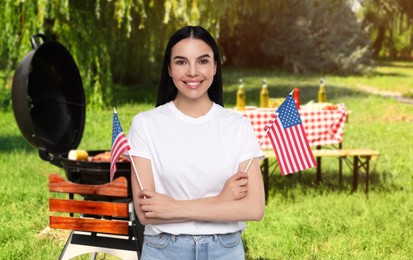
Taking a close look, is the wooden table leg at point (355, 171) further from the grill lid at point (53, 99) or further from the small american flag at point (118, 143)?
the small american flag at point (118, 143)

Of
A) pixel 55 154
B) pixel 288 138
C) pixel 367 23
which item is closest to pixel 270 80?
pixel 367 23

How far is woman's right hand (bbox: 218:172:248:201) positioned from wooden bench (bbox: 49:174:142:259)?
4.77 feet

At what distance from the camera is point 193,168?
2590 mm

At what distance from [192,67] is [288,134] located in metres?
0.89

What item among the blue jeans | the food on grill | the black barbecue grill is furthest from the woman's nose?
the food on grill

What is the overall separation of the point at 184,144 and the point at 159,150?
0.10 metres

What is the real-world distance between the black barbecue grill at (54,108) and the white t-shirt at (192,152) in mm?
2660

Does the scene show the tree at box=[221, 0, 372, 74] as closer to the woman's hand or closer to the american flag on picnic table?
the american flag on picnic table

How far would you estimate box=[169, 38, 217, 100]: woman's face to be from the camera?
264cm

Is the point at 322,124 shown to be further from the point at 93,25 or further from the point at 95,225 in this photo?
the point at 93,25

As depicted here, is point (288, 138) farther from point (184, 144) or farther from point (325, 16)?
point (325, 16)

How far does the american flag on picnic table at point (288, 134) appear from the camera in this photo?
10.9 feet

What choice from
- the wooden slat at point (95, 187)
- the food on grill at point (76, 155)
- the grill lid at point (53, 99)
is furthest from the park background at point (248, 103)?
the wooden slat at point (95, 187)

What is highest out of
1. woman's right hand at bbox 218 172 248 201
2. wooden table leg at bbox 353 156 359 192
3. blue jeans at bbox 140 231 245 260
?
woman's right hand at bbox 218 172 248 201
